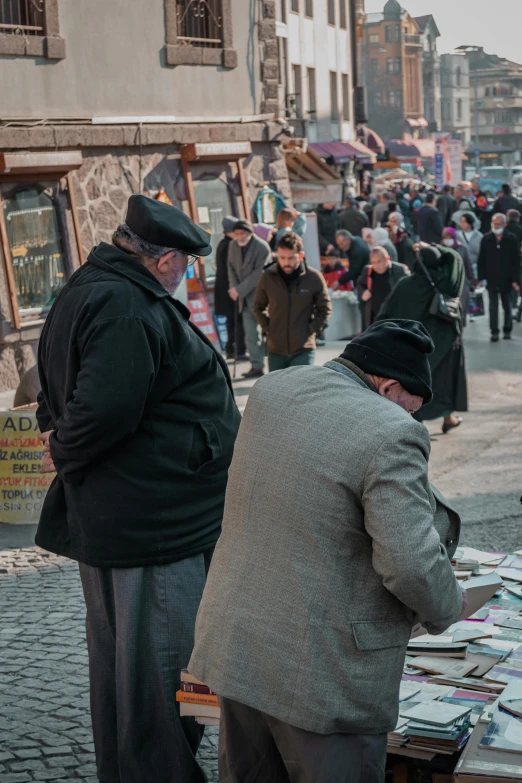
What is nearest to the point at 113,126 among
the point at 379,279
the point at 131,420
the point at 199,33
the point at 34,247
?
the point at 34,247

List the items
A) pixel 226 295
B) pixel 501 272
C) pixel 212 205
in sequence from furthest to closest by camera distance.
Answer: pixel 212 205
pixel 501 272
pixel 226 295

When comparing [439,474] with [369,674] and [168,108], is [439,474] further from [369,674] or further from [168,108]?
[168,108]

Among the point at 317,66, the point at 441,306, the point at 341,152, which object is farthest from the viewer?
the point at 317,66

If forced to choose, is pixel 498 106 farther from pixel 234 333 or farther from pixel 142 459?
pixel 142 459

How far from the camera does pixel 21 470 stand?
26.8 ft

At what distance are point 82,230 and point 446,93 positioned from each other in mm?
116404

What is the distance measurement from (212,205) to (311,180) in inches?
274

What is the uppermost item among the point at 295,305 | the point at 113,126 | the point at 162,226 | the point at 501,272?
the point at 113,126

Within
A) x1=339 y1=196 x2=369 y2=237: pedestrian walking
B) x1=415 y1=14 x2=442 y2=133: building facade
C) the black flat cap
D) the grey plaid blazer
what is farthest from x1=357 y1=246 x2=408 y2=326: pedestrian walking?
x1=415 y1=14 x2=442 y2=133: building facade

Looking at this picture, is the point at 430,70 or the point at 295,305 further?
the point at 430,70

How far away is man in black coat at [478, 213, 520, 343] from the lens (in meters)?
17.0

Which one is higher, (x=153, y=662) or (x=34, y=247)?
(x=34, y=247)

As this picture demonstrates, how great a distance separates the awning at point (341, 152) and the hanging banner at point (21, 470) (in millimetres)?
30028

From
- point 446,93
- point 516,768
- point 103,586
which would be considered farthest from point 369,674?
point 446,93
